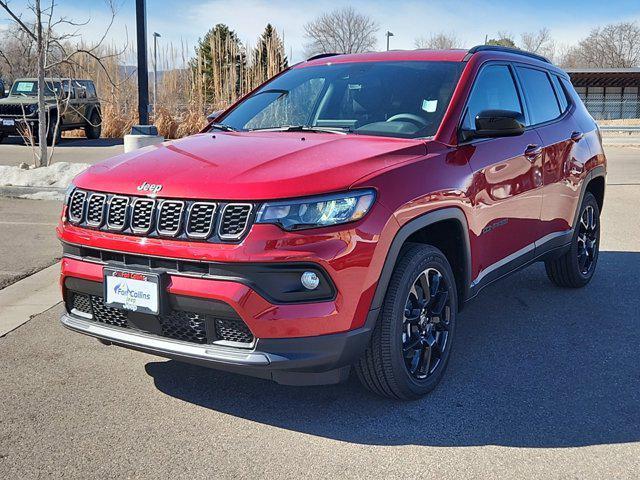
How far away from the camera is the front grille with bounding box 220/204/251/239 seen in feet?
9.53

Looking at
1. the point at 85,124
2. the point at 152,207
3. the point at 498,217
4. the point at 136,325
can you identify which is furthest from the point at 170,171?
the point at 85,124

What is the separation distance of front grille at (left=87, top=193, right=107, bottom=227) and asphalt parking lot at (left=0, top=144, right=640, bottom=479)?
3.06ft

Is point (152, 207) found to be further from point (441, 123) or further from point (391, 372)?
point (441, 123)

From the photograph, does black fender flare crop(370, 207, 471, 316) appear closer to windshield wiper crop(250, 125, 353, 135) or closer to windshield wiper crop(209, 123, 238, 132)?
windshield wiper crop(250, 125, 353, 135)

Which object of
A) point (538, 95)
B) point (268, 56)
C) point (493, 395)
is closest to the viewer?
point (493, 395)

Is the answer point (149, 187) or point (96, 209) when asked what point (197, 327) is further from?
point (96, 209)

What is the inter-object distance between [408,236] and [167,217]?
114cm

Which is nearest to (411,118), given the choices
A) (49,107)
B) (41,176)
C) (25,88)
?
(41,176)

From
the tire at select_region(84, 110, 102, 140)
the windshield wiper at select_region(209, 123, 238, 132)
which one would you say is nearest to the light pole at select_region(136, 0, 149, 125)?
the windshield wiper at select_region(209, 123, 238, 132)

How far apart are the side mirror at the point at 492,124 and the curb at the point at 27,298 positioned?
10.6ft

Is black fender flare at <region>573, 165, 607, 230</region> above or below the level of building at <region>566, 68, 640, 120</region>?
below

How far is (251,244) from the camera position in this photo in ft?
9.39

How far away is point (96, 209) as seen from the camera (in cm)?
329

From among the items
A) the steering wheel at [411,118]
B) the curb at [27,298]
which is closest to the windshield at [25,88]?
the curb at [27,298]
